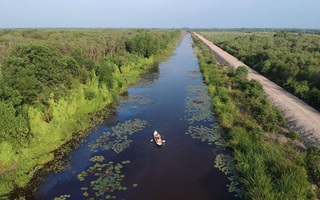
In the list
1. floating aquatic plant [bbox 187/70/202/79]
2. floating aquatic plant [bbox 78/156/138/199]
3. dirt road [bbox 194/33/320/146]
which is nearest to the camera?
floating aquatic plant [bbox 78/156/138/199]

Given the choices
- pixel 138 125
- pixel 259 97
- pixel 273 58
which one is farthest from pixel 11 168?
pixel 273 58

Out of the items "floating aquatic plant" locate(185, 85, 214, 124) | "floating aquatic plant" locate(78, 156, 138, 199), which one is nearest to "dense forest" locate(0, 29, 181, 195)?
"floating aquatic plant" locate(78, 156, 138, 199)

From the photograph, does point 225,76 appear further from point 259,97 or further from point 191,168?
point 191,168

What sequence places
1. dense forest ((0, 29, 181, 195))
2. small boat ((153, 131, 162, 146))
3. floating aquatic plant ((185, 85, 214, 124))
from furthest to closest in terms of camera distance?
floating aquatic plant ((185, 85, 214, 124)) < small boat ((153, 131, 162, 146)) < dense forest ((0, 29, 181, 195))

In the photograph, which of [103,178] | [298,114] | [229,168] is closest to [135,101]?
[103,178]

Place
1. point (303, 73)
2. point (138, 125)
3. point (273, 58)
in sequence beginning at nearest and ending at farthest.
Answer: point (138, 125) → point (303, 73) → point (273, 58)

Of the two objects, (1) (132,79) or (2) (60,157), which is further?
(1) (132,79)

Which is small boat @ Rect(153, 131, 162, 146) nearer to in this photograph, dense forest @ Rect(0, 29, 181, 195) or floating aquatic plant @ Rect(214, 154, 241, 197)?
floating aquatic plant @ Rect(214, 154, 241, 197)

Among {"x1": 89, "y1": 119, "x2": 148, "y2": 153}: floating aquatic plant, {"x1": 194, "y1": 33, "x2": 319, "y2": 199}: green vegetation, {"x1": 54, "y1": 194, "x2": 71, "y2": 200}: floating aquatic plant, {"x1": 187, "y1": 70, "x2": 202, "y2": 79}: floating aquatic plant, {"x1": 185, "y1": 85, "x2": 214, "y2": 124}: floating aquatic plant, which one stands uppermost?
{"x1": 194, "y1": 33, "x2": 319, "y2": 199}: green vegetation
